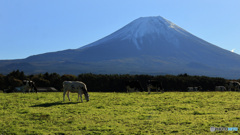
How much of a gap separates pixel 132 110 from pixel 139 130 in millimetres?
5322

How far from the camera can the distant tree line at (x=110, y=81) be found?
51906 mm

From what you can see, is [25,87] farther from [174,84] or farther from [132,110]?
[174,84]

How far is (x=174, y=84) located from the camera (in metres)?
54.5

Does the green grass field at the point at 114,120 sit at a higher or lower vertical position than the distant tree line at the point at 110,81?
lower

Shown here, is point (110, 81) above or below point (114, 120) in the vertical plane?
above

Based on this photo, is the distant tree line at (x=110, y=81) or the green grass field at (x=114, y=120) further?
the distant tree line at (x=110, y=81)

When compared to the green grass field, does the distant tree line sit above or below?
above

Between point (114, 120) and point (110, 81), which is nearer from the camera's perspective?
point (114, 120)

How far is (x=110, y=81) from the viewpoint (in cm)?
5253

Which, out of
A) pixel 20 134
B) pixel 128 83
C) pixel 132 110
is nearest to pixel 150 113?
pixel 132 110

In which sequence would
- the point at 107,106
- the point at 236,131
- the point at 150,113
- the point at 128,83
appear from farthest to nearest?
the point at 128,83 < the point at 107,106 < the point at 150,113 < the point at 236,131

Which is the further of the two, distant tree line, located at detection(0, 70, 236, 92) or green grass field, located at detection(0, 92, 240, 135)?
distant tree line, located at detection(0, 70, 236, 92)

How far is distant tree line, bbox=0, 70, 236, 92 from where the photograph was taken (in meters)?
51.9

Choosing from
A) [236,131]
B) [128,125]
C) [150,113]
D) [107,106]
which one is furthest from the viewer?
[107,106]
